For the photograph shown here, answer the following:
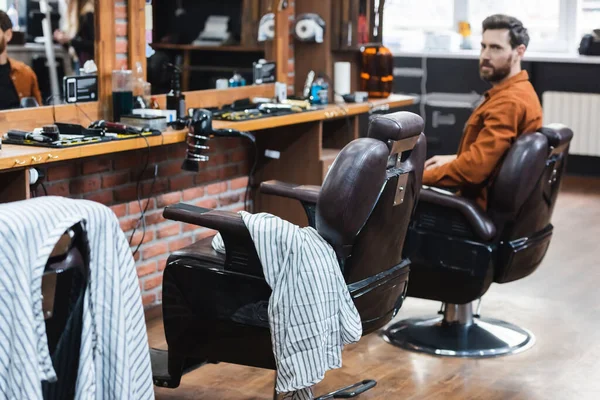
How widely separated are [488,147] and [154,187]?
156 cm

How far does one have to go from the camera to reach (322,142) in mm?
5305

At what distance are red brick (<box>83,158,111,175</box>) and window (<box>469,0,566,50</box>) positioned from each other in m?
4.93

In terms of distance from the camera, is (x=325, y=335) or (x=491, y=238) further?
(x=491, y=238)

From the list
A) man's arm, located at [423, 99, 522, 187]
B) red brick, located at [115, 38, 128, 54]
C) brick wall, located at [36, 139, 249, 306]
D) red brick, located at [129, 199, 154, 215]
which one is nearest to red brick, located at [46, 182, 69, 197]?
brick wall, located at [36, 139, 249, 306]

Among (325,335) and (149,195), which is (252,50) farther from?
(325,335)

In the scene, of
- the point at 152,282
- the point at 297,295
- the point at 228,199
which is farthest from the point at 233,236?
the point at 228,199

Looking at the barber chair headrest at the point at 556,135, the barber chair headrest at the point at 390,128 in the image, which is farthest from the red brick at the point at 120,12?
the barber chair headrest at the point at 556,135

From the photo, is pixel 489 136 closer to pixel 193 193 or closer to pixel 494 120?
pixel 494 120

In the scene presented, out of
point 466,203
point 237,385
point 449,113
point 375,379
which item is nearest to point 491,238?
point 466,203

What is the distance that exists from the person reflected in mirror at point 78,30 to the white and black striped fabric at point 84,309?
2.04 m

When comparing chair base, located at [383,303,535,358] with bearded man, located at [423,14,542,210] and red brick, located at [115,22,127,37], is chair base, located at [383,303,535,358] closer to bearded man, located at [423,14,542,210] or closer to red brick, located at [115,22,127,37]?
bearded man, located at [423,14,542,210]

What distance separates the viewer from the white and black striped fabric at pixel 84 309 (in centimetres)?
184

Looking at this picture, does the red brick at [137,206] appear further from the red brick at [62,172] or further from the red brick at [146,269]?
the red brick at [62,172]

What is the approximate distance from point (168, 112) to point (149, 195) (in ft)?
1.87
